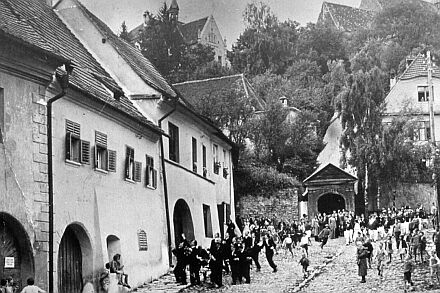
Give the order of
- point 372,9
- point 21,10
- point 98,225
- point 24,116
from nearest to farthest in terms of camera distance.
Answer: point 24,116 < point 98,225 < point 21,10 < point 372,9

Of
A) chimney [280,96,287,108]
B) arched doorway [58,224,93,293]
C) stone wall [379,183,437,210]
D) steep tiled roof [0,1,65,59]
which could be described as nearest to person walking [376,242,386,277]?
stone wall [379,183,437,210]

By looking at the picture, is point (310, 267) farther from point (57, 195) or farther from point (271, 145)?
point (57, 195)

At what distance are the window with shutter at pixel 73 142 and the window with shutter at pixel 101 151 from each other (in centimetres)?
80

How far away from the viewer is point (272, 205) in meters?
28.4

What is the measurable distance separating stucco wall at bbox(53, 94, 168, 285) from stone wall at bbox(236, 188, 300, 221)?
7.69 meters

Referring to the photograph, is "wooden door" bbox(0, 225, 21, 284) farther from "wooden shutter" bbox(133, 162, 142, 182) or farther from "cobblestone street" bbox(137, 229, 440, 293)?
"wooden shutter" bbox(133, 162, 142, 182)

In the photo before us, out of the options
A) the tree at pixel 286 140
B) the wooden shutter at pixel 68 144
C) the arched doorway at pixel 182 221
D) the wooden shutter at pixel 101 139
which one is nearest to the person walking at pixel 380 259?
the tree at pixel 286 140

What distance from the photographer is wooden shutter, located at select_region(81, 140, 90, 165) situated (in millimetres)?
16141

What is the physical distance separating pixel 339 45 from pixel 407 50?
2.11 metres

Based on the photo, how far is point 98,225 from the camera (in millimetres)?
16266

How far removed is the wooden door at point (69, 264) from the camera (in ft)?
49.0

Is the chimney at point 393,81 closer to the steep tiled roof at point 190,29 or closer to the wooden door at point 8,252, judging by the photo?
the steep tiled roof at point 190,29

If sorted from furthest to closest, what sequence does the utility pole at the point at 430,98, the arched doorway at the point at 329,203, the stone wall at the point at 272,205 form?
the arched doorway at the point at 329,203
the stone wall at the point at 272,205
the utility pole at the point at 430,98

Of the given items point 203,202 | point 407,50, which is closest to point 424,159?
point 407,50
